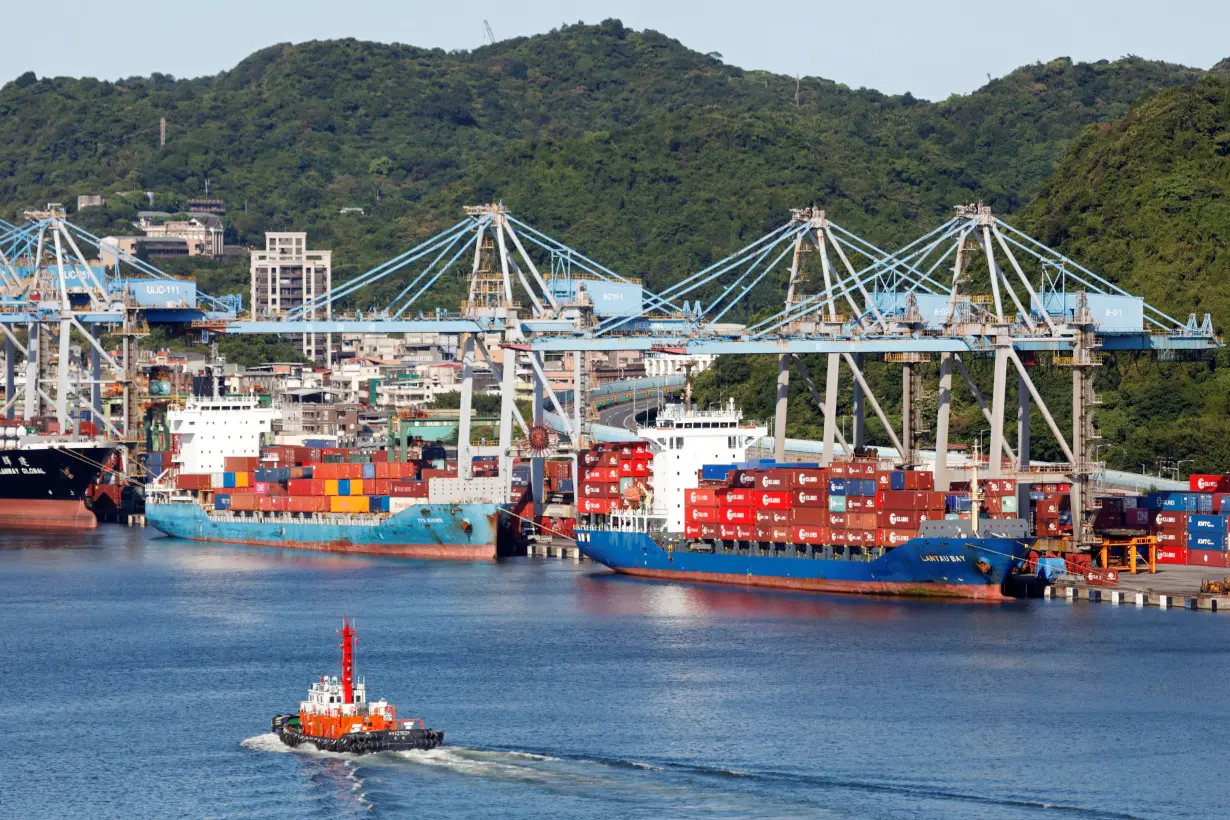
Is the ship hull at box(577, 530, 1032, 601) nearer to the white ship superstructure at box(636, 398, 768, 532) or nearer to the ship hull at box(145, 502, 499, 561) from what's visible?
the white ship superstructure at box(636, 398, 768, 532)

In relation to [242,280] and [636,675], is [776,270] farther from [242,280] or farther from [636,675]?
[636,675]

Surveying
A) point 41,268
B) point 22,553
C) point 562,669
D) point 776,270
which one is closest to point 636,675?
point 562,669

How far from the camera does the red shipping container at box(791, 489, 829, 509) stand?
66.7 meters

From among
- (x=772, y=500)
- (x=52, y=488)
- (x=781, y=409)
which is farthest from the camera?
(x=52, y=488)

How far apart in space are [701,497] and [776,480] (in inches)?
140

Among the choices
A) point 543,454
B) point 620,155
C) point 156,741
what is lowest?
point 156,741

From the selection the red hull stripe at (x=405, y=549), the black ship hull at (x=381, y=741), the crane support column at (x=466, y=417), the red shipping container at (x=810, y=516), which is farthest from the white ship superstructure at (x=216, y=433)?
the black ship hull at (x=381, y=741)

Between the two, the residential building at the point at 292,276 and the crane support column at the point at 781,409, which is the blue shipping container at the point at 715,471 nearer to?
the crane support column at the point at 781,409

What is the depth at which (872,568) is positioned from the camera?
6512cm

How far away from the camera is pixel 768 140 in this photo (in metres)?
174

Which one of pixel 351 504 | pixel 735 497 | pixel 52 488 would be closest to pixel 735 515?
pixel 735 497

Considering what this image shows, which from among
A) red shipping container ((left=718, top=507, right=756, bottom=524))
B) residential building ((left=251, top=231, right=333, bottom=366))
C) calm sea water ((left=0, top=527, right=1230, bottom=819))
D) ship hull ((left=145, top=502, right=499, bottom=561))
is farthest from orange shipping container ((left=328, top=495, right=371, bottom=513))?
residential building ((left=251, top=231, right=333, bottom=366))

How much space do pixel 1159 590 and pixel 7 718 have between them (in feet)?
108

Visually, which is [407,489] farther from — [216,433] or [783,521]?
[783,521]
